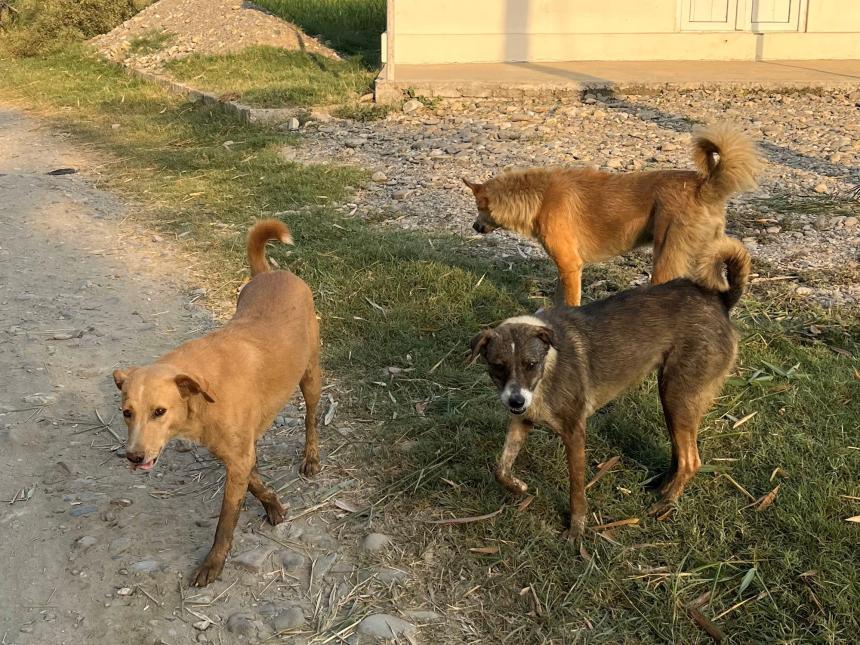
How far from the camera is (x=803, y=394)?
4.90m

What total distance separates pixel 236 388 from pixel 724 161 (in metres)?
3.68

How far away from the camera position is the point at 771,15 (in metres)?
15.3

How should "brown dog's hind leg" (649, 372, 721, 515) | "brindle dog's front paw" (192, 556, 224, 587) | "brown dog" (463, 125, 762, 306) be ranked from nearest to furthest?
1. "brindle dog's front paw" (192, 556, 224, 587)
2. "brown dog's hind leg" (649, 372, 721, 515)
3. "brown dog" (463, 125, 762, 306)

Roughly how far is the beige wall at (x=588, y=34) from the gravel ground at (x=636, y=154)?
96.9 inches

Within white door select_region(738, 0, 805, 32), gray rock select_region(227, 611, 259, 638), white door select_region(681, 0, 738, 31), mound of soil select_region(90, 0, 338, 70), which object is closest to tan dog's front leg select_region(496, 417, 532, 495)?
gray rock select_region(227, 611, 259, 638)

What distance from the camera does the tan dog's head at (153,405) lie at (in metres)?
3.45

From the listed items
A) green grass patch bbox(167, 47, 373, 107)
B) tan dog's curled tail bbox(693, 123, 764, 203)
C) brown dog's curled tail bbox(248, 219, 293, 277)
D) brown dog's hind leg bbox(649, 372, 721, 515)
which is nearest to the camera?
brown dog's hind leg bbox(649, 372, 721, 515)

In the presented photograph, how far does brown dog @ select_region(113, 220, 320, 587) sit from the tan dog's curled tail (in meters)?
2.93

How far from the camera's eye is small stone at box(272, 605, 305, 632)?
3566 millimetres

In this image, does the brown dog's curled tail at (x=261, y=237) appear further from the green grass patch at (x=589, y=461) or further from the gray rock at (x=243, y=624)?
the gray rock at (x=243, y=624)

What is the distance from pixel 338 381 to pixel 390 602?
6.88 ft

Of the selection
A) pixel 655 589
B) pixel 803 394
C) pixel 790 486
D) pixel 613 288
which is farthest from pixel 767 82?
pixel 655 589

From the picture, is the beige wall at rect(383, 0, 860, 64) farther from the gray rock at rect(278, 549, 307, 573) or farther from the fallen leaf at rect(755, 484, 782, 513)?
the gray rock at rect(278, 549, 307, 573)

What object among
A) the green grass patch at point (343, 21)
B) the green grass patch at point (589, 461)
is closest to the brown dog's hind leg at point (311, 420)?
the green grass patch at point (589, 461)
